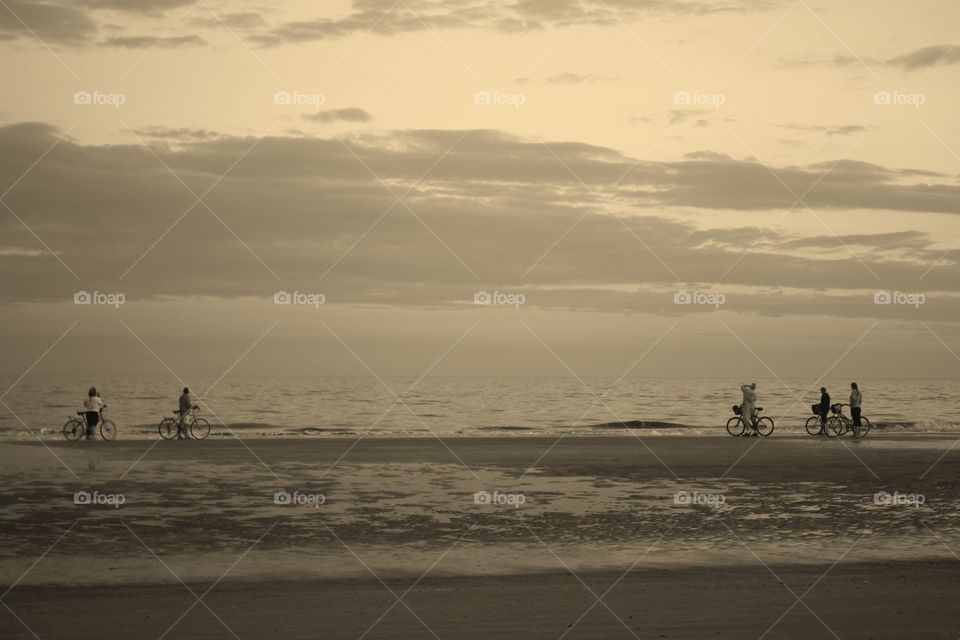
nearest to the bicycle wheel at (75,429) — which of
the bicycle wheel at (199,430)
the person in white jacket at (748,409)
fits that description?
the bicycle wheel at (199,430)

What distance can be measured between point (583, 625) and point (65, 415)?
6321 centimetres

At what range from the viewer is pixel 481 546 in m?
15.8

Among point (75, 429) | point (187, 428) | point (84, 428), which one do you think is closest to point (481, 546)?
point (187, 428)

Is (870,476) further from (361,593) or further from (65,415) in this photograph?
(65,415)

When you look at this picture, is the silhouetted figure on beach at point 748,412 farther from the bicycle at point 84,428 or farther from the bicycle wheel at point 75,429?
the bicycle wheel at point 75,429

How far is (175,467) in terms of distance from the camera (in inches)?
1078

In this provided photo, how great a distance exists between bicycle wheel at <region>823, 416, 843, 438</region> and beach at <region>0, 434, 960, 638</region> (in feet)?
40.2

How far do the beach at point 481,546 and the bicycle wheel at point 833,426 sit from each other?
12.3m

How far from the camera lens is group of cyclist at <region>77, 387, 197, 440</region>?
3738 centimetres

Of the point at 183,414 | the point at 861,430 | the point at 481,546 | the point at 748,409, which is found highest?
the point at 183,414

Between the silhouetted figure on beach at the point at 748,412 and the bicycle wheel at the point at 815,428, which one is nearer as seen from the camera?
the silhouetted figure on beach at the point at 748,412

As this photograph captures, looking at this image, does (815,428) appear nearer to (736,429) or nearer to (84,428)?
(736,429)

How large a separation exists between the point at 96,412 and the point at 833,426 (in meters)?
29.5

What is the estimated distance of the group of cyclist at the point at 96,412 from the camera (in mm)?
37375
